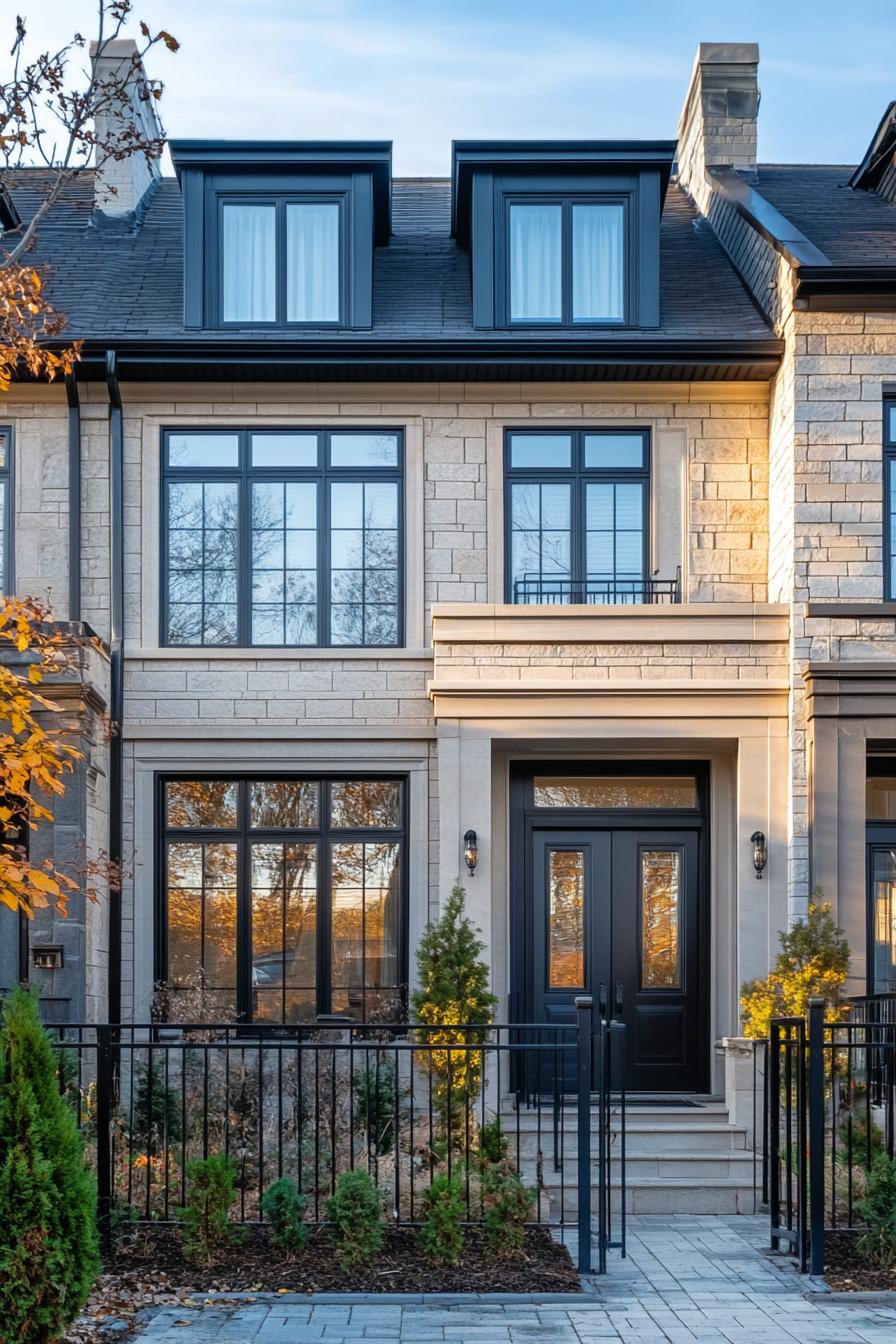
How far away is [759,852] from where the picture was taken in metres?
12.5

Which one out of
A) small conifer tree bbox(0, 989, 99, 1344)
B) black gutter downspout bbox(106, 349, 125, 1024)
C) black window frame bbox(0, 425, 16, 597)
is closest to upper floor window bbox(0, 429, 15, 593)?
black window frame bbox(0, 425, 16, 597)

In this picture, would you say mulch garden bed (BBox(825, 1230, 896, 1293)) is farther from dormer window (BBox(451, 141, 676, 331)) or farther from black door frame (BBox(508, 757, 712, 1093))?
dormer window (BBox(451, 141, 676, 331))

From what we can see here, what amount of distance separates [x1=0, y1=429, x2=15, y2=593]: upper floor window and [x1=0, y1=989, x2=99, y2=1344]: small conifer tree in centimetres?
677

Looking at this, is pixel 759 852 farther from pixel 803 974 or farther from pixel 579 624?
pixel 579 624

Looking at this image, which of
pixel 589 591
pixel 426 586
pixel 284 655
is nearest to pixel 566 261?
pixel 589 591

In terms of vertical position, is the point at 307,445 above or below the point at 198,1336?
above

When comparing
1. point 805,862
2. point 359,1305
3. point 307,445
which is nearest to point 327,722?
point 307,445

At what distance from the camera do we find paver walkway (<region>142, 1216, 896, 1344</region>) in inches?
284

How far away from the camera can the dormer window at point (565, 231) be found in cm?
1386

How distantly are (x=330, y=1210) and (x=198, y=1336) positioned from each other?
1231mm

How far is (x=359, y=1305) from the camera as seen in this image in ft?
25.6

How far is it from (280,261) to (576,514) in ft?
12.0

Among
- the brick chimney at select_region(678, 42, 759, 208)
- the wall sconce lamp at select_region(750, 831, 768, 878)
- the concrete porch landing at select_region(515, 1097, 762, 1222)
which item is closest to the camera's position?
the concrete porch landing at select_region(515, 1097, 762, 1222)

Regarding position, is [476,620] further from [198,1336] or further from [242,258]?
[198,1336]
